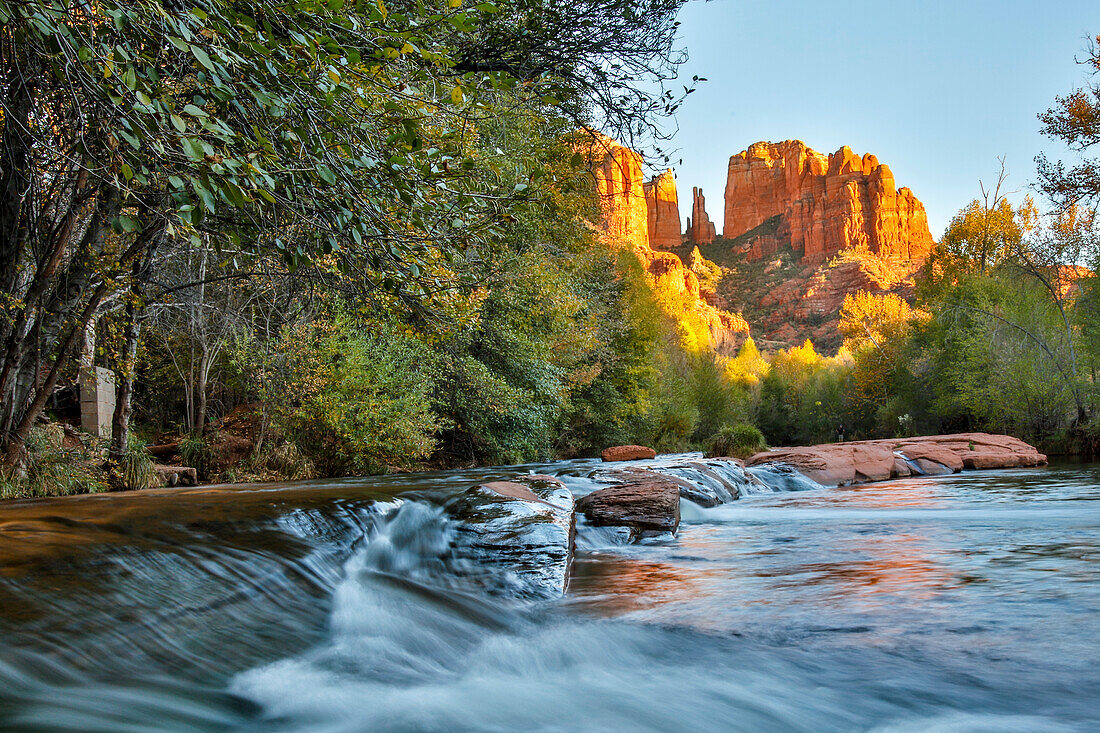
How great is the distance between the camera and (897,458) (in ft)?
57.4

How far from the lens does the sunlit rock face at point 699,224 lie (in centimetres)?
14950

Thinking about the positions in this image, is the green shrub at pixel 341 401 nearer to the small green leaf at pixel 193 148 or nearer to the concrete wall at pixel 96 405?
the concrete wall at pixel 96 405

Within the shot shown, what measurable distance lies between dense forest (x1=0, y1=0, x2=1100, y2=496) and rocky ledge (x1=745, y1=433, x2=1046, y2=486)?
17.4ft

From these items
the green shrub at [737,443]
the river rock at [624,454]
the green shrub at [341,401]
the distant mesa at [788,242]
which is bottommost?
the green shrub at [737,443]

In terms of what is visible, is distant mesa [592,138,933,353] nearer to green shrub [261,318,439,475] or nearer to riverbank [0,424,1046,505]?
riverbank [0,424,1046,505]

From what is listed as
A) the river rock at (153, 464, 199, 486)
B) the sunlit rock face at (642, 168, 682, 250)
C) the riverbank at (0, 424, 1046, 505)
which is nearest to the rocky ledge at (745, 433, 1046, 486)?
the riverbank at (0, 424, 1046, 505)

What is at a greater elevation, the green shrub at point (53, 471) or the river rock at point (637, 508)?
Result: the green shrub at point (53, 471)

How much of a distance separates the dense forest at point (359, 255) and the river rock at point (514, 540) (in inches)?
65.3

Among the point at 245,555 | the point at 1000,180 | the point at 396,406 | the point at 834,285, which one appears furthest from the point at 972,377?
the point at 834,285

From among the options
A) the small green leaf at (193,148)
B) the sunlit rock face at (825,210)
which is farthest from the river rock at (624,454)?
the sunlit rock face at (825,210)

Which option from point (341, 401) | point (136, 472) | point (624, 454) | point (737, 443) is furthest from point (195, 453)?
point (737, 443)

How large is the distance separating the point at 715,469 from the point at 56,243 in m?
11.1

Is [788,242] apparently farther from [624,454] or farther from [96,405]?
[96,405]

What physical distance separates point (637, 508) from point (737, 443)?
23929 mm
